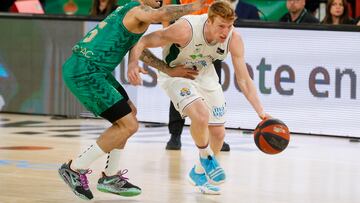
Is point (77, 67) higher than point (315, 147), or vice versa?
point (77, 67)

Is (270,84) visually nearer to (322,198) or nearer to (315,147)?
(315,147)

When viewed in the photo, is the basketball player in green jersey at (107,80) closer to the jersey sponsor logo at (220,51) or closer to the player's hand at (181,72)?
the player's hand at (181,72)

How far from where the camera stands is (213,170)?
8750 millimetres

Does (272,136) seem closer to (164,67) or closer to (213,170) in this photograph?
(213,170)

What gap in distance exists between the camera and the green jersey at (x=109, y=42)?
8312 millimetres

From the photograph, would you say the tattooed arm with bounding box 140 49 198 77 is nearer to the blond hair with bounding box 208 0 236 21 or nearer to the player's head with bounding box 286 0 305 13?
the blond hair with bounding box 208 0 236 21

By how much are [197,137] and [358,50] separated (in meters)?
4.56

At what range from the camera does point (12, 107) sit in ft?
49.8

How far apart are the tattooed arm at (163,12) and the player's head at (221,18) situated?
311 mm

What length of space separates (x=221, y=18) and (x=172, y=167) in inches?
92.1

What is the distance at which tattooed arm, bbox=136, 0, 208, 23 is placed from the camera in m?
8.06

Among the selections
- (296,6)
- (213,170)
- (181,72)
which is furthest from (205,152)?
(296,6)

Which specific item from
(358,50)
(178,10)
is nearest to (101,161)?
(178,10)

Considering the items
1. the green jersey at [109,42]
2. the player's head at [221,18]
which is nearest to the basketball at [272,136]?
the player's head at [221,18]
